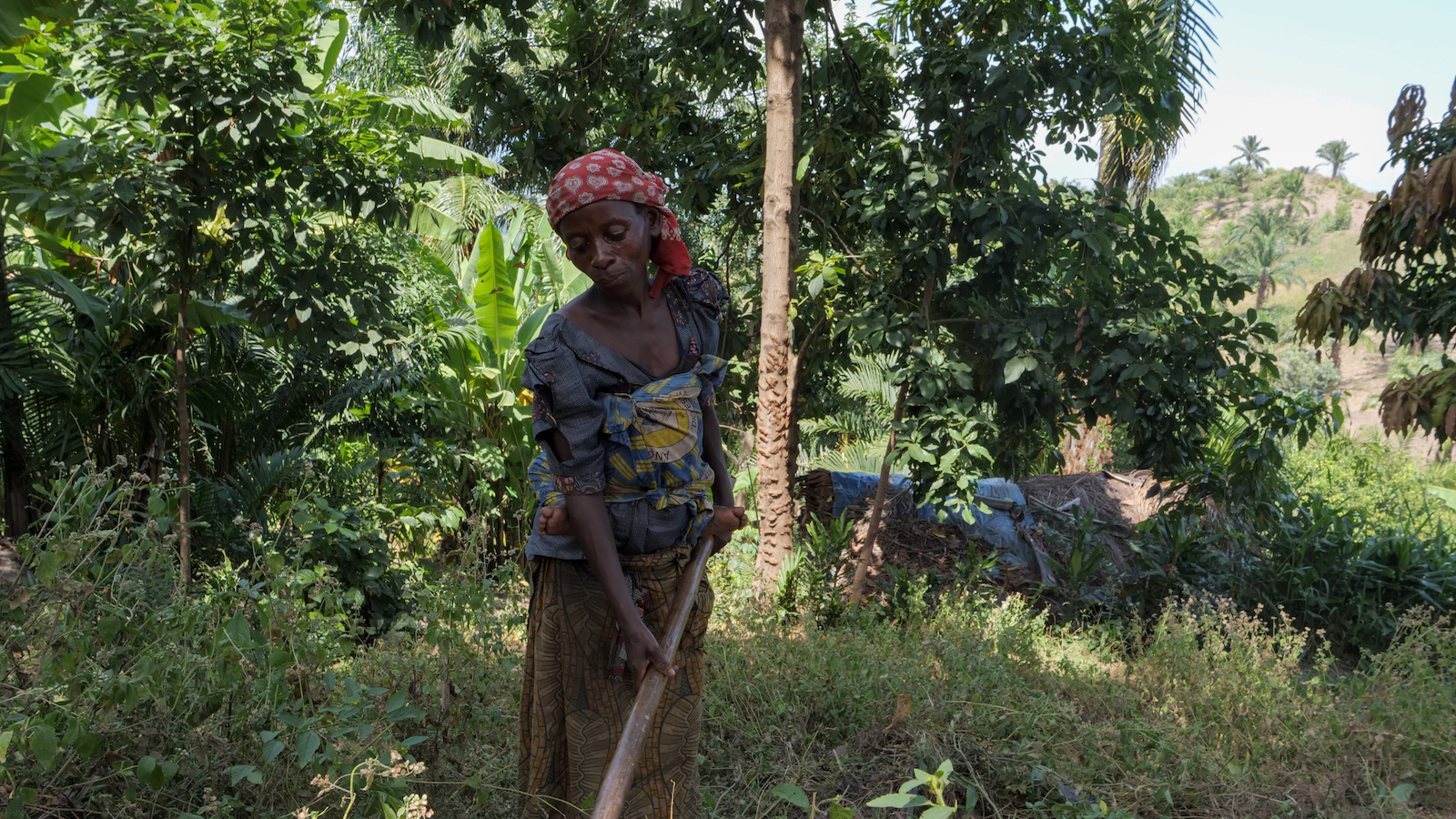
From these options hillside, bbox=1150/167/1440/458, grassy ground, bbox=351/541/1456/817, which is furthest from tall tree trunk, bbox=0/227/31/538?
hillside, bbox=1150/167/1440/458

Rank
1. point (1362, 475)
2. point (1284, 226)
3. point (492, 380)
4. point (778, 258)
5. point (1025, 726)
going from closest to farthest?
point (1025, 726)
point (778, 258)
point (492, 380)
point (1362, 475)
point (1284, 226)

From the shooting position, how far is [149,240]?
405cm

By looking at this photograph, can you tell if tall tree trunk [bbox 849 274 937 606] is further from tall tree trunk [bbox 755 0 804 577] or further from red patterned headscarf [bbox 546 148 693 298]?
red patterned headscarf [bbox 546 148 693 298]

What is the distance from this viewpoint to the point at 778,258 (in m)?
4.55

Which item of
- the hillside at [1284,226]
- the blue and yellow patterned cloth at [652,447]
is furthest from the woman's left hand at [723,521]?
the hillside at [1284,226]

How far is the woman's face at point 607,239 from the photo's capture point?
1.83m

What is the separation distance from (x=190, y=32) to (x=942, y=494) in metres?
3.67

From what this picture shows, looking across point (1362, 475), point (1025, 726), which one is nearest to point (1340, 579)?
point (1025, 726)

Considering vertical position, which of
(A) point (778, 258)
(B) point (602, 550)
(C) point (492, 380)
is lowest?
(B) point (602, 550)

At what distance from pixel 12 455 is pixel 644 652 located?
4305 mm

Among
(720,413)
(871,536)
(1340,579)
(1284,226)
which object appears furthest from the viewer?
(1284,226)

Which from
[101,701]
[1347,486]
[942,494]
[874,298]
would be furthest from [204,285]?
[1347,486]

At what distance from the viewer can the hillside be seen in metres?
47.6

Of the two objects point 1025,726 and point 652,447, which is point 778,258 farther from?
point 652,447
